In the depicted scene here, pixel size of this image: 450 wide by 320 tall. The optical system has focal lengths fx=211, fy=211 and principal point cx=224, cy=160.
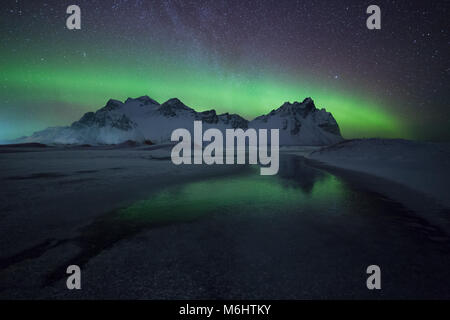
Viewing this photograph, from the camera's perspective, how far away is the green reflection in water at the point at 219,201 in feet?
22.6

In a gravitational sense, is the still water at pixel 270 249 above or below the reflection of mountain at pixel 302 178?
above

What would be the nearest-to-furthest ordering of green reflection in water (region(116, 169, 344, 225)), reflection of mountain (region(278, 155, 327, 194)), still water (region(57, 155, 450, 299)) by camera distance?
still water (region(57, 155, 450, 299)), green reflection in water (region(116, 169, 344, 225)), reflection of mountain (region(278, 155, 327, 194))

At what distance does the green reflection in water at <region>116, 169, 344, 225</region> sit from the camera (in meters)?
6.88

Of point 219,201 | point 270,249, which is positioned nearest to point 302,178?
point 219,201

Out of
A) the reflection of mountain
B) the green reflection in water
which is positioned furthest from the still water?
the reflection of mountain

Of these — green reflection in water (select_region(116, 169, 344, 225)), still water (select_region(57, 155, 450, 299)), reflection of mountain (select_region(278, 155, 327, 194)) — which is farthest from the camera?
reflection of mountain (select_region(278, 155, 327, 194))

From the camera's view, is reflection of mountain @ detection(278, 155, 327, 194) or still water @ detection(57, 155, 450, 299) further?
reflection of mountain @ detection(278, 155, 327, 194)

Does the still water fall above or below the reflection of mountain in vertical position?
above

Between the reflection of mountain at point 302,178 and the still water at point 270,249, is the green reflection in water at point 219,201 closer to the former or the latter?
the still water at point 270,249

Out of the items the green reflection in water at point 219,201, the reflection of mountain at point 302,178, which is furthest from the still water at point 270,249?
the reflection of mountain at point 302,178

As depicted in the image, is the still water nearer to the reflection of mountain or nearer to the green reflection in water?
the green reflection in water

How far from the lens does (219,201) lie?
865cm
